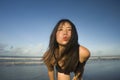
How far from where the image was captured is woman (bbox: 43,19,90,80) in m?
1.65

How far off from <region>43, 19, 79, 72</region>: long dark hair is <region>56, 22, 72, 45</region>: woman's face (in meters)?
0.03

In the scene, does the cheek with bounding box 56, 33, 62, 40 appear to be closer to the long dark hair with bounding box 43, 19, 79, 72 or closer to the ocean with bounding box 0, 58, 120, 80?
the long dark hair with bounding box 43, 19, 79, 72

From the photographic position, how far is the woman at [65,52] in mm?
1654

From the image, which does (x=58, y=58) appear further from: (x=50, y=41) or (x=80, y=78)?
(x=80, y=78)

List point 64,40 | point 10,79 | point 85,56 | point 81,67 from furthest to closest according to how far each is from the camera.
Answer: point 10,79 < point 81,67 < point 85,56 < point 64,40

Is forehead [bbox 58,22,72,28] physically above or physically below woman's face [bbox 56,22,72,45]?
above

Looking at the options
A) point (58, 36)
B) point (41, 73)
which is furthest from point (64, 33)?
point (41, 73)

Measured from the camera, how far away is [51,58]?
1.82 metres

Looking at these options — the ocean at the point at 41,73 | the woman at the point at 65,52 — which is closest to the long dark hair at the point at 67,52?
the woman at the point at 65,52

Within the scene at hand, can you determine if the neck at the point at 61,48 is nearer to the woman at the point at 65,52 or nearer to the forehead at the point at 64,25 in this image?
the woman at the point at 65,52

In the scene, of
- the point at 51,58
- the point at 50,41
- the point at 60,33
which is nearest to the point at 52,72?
the point at 51,58

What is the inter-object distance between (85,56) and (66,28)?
0.30 metres

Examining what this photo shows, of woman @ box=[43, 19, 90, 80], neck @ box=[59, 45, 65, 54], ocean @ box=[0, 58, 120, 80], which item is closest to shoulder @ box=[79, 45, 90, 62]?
woman @ box=[43, 19, 90, 80]

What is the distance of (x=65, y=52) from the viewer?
5.86 feet
